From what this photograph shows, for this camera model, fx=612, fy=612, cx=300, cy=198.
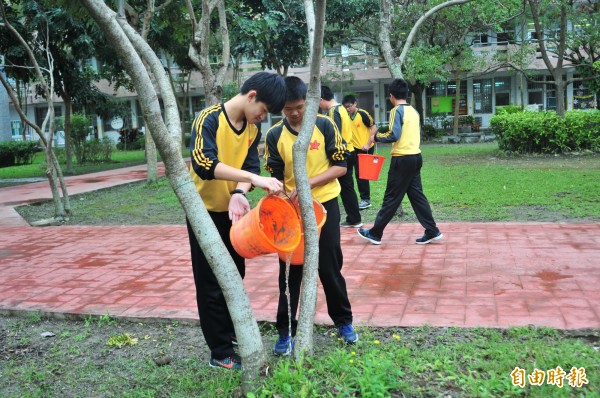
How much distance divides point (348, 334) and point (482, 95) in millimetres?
33259

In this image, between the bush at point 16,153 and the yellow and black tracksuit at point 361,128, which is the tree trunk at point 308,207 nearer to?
the yellow and black tracksuit at point 361,128

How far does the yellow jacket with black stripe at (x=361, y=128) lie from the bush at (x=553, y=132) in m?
8.55

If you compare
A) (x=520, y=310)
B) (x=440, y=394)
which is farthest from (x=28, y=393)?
(x=520, y=310)

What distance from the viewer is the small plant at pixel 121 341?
4129 millimetres

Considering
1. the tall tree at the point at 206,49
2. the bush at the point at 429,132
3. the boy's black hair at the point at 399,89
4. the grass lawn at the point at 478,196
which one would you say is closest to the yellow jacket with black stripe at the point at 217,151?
the boy's black hair at the point at 399,89

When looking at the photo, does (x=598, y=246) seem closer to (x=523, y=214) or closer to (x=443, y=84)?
(x=523, y=214)

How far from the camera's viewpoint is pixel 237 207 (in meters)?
3.25

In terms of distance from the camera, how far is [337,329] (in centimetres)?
401

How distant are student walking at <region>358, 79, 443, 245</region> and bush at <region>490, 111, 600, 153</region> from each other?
10194 millimetres

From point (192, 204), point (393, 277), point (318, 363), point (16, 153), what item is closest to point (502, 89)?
point (16, 153)

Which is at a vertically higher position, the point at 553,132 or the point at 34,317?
the point at 553,132

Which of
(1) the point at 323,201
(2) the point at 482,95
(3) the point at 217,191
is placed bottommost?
(1) the point at 323,201

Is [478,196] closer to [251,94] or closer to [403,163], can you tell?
[403,163]

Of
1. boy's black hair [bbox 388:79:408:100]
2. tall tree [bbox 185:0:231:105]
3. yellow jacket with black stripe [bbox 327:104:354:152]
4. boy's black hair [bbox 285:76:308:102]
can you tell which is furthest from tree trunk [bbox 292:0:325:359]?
tall tree [bbox 185:0:231:105]
